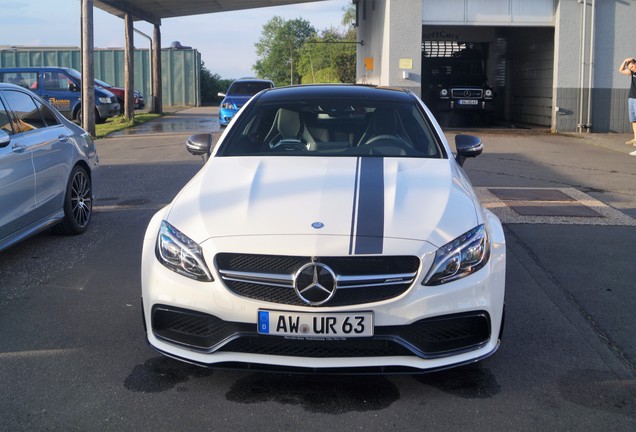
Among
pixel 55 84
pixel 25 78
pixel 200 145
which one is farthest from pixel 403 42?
pixel 200 145

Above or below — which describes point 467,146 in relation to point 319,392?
above

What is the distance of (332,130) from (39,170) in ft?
8.93

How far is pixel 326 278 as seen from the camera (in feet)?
11.3

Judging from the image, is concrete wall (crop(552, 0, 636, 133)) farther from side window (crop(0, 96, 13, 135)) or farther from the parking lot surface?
side window (crop(0, 96, 13, 135))

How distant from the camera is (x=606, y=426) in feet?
11.0

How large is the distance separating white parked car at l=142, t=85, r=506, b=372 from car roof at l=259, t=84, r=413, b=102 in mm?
1584

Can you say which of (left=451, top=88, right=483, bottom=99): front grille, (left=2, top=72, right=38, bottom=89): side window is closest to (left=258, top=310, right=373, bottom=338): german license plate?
(left=451, top=88, right=483, bottom=99): front grille

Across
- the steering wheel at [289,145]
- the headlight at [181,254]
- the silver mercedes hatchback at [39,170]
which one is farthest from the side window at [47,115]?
the headlight at [181,254]

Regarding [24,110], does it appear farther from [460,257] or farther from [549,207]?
[549,207]

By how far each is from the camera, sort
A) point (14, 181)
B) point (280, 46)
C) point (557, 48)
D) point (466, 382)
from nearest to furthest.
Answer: point (466, 382)
point (14, 181)
point (557, 48)
point (280, 46)

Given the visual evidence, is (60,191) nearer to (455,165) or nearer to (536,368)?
(455,165)

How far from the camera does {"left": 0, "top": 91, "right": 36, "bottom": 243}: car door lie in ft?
18.9

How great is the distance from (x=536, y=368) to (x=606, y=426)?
2.29 ft

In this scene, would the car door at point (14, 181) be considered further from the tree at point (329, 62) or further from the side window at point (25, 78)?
the tree at point (329, 62)
